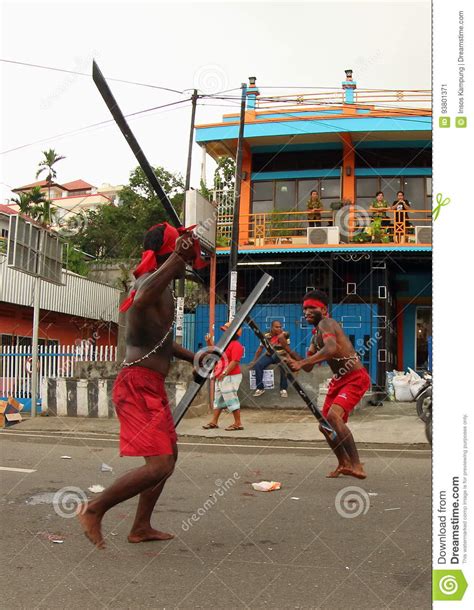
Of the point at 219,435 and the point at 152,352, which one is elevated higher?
the point at 152,352

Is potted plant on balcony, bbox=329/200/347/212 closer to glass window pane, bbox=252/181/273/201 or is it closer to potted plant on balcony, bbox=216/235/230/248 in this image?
glass window pane, bbox=252/181/273/201

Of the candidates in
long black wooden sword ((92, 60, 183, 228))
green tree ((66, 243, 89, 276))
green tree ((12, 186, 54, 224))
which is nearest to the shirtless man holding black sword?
long black wooden sword ((92, 60, 183, 228))

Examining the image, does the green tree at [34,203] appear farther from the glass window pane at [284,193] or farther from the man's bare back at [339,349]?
the man's bare back at [339,349]

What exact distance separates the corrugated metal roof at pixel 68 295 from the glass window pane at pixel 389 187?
935 cm

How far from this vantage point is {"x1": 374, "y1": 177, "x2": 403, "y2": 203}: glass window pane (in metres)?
19.1

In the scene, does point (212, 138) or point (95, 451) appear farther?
point (212, 138)

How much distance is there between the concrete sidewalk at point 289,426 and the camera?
34.2 ft

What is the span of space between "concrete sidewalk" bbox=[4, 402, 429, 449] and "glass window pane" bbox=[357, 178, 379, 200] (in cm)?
724

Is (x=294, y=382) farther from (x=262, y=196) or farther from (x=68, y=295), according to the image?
(x=68, y=295)

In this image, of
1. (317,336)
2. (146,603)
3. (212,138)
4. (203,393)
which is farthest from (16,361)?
(146,603)
